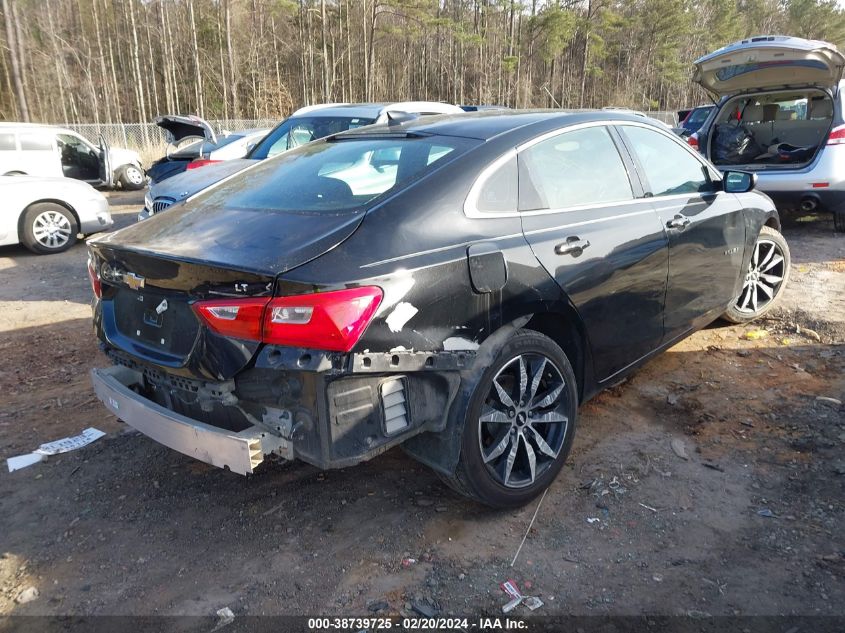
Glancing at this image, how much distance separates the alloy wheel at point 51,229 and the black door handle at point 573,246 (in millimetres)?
8134

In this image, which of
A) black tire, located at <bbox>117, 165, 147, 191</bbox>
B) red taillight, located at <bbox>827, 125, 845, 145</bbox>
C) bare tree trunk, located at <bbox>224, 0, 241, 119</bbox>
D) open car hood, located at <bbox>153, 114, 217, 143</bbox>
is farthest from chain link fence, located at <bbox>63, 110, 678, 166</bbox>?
red taillight, located at <bbox>827, 125, 845, 145</bbox>

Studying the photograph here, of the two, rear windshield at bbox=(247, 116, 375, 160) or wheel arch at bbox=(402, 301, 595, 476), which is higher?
rear windshield at bbox=(247, 116, 375, 160)

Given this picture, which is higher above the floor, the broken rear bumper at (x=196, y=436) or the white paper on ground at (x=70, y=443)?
the broken rear bumper at (x=196, y=436)

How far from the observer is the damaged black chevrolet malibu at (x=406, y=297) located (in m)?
2.30

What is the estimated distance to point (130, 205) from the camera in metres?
14.6

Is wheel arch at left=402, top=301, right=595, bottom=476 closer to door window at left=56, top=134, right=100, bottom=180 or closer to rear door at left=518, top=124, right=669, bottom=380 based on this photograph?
rear door at left=518, top=124, right=669, bottom=380

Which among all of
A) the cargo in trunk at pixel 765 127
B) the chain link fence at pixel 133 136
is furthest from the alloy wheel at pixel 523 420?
the chain link fence at pixel 133 136

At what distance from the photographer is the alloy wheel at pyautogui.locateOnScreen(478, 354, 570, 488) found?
9.18 feet

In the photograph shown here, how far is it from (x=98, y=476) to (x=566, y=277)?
8.42 ft

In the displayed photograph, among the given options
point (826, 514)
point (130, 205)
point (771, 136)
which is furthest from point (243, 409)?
point (130, 205)

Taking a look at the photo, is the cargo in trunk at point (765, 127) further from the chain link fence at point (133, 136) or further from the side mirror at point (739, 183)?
the chain link fence at point (133, 136)

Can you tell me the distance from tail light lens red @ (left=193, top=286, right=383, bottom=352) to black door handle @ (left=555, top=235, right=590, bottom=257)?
108 cm

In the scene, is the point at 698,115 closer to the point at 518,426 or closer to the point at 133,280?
the point at 518,426

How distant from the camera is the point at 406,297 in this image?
7.84ft
